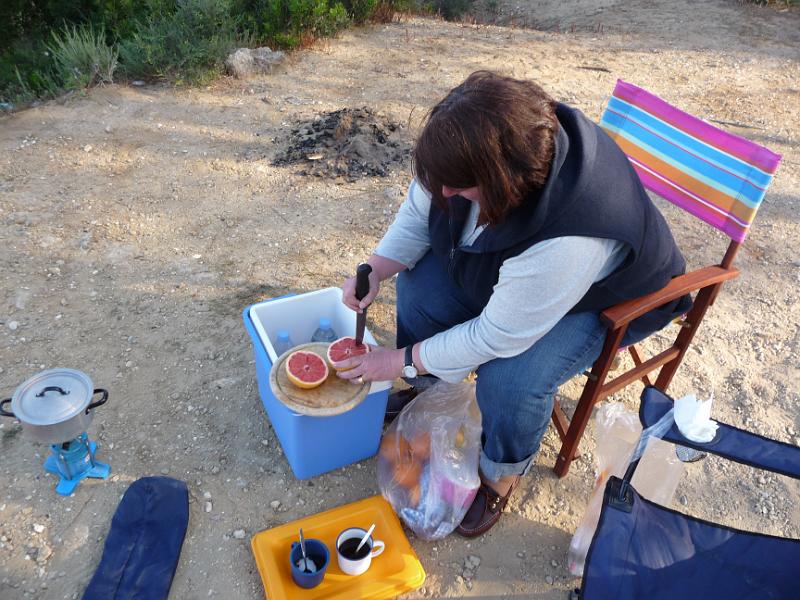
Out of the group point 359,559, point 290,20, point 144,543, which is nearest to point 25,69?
point 290,20

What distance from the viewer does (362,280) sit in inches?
82.7

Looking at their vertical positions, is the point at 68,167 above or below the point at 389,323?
above

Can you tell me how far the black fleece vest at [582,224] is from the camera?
66.0 inches

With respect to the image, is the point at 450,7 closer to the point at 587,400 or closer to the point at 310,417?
the point at 587,400

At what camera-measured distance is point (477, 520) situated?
225 cm

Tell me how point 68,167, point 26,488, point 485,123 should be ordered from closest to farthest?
point 485,123, point 26,488, point 68,167

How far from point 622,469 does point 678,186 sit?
1.15 meters

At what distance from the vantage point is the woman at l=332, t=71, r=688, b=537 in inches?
62.8

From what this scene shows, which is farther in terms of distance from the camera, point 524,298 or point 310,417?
point 310,417

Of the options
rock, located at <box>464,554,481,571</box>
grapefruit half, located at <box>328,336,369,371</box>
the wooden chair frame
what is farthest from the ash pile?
rock, located at <box>464,554,481,571</box>

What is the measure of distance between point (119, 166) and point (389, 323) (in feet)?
7.98

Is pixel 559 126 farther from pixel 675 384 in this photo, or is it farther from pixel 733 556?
pixel 675 384

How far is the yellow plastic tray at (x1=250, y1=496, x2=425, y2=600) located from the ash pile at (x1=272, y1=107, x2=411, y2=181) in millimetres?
2580

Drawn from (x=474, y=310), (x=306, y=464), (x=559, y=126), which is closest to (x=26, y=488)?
(x=306, y=464)
